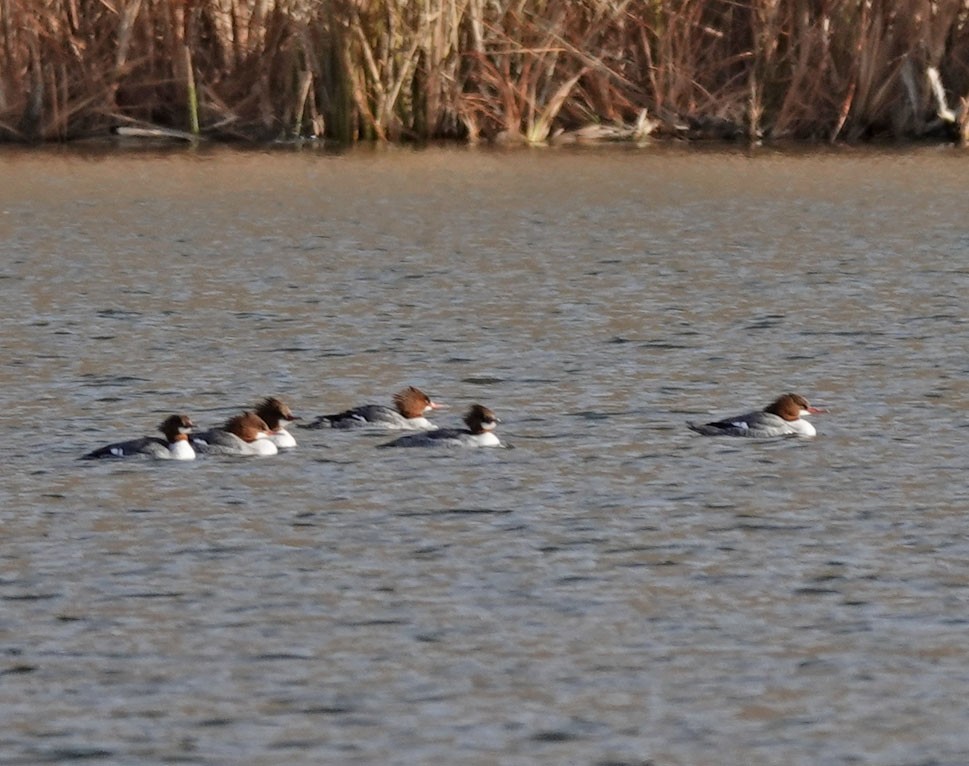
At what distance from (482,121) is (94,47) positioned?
4.89 m

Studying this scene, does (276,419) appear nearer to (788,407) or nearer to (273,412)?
(273,412)

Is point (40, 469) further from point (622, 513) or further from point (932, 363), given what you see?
point (932, 363)

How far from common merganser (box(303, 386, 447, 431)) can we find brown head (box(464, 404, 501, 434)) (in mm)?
517

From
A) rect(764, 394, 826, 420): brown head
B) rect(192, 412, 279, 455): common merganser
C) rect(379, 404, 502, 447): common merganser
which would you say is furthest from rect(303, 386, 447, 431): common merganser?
rect(764, 394, 826, 420): brown head

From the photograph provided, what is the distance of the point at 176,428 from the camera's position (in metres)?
11.3

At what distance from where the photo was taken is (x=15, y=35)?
27359 mm

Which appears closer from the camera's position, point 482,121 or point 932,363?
point 932,363

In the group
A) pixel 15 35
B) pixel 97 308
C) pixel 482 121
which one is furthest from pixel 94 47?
pixel 97 308

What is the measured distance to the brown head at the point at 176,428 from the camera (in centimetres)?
1129

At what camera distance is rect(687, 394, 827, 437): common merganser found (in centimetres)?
1185

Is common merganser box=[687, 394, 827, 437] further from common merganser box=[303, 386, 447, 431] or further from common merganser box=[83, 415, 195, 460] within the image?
common merganser box=[83, 415, 195, 460]

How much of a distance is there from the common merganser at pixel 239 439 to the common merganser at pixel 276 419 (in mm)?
96

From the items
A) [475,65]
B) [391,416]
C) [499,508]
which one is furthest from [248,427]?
[475,65]

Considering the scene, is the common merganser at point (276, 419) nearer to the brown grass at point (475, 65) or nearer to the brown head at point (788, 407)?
the brown head at point (788, 407)
